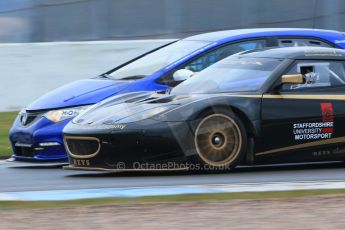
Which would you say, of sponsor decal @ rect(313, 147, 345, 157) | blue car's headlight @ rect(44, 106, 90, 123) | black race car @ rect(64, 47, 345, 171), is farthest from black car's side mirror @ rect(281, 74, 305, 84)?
blue car's headlight @ rect(44, 106, 90, 123)

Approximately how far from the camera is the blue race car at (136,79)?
9.10 metres

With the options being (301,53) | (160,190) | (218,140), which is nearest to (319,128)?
(301,53)

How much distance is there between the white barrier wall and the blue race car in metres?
3.86

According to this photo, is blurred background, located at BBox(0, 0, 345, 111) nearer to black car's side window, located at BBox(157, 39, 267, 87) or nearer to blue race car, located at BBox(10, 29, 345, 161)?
blue race car, located at BBox(10, 29, 345, 161)

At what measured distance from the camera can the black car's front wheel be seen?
8102 millimetres

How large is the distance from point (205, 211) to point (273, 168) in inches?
125

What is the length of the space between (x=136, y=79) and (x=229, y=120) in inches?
74.9

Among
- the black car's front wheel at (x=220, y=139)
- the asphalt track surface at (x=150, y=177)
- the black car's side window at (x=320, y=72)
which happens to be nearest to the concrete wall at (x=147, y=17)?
the asphalt track surface at (x=150, y=177)

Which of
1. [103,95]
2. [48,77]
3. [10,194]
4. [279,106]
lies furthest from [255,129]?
[48,77]

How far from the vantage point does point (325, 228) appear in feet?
18.1

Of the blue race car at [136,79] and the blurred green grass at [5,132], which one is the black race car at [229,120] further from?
the blurred green grass at [5,132]

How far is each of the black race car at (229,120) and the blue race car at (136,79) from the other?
619 millimetres

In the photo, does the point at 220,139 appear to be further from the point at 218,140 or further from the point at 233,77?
→ the point at 233,77

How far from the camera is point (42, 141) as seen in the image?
9.03m
